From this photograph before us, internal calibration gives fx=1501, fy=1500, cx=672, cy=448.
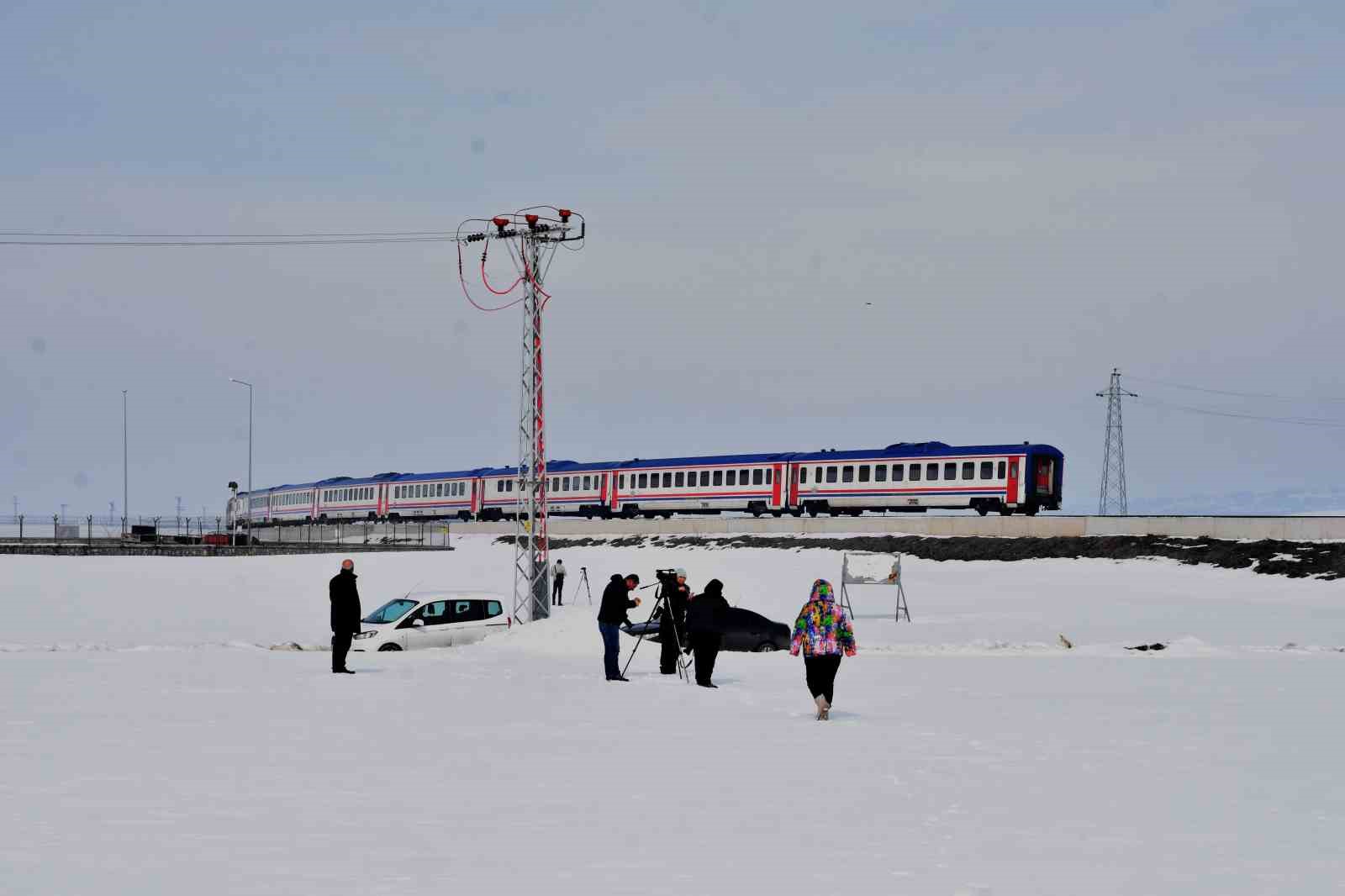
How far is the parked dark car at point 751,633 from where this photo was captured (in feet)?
91.7

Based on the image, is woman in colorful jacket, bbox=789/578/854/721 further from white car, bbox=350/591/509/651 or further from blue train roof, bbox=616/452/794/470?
blue train roof, bbox=616/452/794/470

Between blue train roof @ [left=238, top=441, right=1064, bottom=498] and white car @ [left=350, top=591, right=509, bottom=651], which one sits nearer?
white car @ [left=350, top=591, right=509, bottom=651]

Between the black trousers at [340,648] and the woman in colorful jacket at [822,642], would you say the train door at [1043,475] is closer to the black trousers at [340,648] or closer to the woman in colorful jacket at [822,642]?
the black trousers at [340,648]

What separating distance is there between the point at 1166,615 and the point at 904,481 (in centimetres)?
2825

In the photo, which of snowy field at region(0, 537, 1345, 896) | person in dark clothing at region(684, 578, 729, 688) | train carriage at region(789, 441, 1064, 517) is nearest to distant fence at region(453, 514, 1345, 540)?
train carriage at region(789, 441, 1064, 517)

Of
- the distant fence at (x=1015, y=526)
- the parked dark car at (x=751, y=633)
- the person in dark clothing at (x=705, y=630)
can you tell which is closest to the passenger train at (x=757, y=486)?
the distant fence at (x=1015, y=526)

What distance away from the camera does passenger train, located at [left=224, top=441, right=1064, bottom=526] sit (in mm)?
64188

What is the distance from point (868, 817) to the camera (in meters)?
10.3

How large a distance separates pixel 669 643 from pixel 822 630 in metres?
6.60

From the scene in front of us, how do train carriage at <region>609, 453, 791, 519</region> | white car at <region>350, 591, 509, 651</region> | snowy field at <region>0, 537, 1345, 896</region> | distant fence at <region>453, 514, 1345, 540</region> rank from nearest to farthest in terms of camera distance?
snowy field at <region>0, 537, 1345, 896</region>, white car at <region>350, 591, 509, 651</region>, distant fence at <region>453, 514, 1345, 540</region>, train carriage at <region>609, 453, 791, 519</region>

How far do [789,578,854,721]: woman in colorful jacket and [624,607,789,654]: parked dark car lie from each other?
1121 centimetres

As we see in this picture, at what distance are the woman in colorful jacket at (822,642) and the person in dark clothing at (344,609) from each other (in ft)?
24.3

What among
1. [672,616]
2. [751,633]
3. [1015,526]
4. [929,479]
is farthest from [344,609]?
[929,479]

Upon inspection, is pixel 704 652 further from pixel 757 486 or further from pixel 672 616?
pixel 757 486
